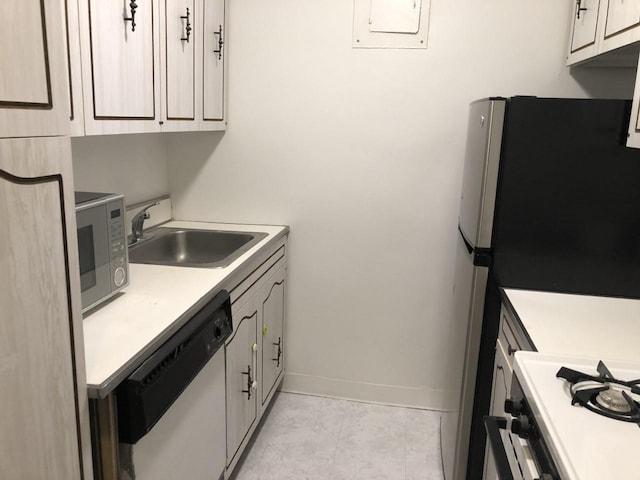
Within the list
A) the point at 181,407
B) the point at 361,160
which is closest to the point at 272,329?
the point at 361,160

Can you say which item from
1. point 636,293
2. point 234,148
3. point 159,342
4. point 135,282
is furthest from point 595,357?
point 234,148

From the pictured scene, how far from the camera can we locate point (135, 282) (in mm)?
1829

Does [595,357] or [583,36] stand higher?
[583,36]

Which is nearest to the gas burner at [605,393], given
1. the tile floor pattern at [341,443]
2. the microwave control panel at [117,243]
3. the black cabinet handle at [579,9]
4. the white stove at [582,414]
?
the white stove at [582,414]

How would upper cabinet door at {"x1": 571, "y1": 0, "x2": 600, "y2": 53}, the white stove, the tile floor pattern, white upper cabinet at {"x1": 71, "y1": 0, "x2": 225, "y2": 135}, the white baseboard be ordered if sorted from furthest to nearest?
the white baseboard
the tile floor pattern
upper cabinet door at {"x1": 571, "y1": 0, "x2": 600, "y2": 53}
white upper cabinet at {"x1": 71, "y1": 0, "x2": 225, "y2": 135}
the white stove

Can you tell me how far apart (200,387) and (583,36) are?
1988 mm

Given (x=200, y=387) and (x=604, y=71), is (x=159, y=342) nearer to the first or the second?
(x=200, y=387)

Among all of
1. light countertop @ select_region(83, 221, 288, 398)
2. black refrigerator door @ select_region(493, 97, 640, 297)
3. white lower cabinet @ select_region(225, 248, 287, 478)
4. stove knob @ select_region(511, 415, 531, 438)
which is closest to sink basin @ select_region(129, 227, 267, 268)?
white lower cabinet @ select_region(225, 248, 287, 478)

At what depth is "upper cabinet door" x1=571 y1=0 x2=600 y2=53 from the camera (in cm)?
197

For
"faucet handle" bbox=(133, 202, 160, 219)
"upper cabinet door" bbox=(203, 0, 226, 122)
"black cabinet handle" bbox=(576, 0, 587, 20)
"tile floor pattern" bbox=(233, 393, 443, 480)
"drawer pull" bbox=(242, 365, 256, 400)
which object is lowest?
"tile floor pattern" bbox=(233, 393, 443, 480)

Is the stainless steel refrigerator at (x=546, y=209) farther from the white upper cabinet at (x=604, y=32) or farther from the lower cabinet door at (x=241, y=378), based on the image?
the lower cabinet door at (x=241, y=378)

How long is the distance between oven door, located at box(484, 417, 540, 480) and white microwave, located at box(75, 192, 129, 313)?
1.14 m

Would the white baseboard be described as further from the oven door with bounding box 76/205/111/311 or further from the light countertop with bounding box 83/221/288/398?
the oven door with bounding box 76/205/111/311

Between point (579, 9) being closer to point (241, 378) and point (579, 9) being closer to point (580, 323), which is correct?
point (580, 323)
